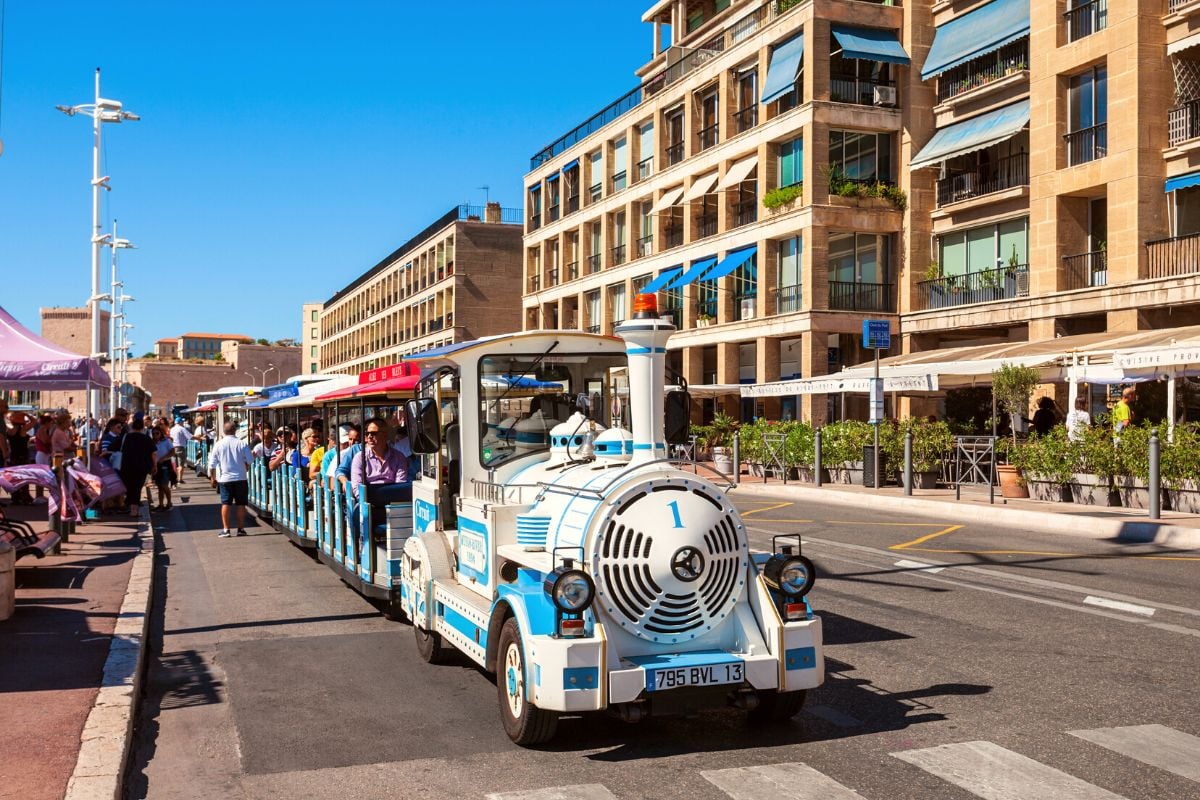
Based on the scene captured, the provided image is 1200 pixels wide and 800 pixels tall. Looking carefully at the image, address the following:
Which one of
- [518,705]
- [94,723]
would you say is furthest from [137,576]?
[518,705]

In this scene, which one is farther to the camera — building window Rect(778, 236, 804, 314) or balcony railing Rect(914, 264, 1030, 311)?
building window Rect(778, 236, 804, 314)

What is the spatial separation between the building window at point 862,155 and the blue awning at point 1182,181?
1099 centimetres

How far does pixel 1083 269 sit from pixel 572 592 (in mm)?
27864

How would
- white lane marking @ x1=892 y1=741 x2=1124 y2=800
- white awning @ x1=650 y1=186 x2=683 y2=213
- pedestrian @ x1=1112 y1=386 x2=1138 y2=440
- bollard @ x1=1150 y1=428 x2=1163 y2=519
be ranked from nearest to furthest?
white lane marking @ x1=892 y1=741 x2=1124 y2=800 < bollard @ x1=1150 y1=428 x2=1163 y2=519 < pedestrian @ x1=1112 y1=386 x2=1138 y2=440 < white awning @ x1=650 y1=186 x2=683 y2=213

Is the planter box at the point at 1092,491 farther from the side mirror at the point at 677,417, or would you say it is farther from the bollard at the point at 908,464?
the side mirror at the point at 677,417

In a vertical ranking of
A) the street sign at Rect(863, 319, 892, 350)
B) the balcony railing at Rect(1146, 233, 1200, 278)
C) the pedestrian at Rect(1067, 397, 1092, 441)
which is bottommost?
the pedestrian at Rect(1067, 397, 1092, 441)

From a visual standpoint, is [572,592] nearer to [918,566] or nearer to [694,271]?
[918,566]

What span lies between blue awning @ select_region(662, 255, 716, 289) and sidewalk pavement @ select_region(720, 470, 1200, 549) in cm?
1663

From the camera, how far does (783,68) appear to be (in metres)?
36.9

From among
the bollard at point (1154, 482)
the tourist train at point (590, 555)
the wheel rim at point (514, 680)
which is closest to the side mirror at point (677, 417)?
the tourist train at point (590, 555)

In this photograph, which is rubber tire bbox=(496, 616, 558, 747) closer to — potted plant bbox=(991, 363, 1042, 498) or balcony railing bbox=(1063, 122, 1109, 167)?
potted plant bbox=(991, 363, 1042, 498)

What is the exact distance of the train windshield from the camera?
7730mm

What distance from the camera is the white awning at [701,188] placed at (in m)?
41.6

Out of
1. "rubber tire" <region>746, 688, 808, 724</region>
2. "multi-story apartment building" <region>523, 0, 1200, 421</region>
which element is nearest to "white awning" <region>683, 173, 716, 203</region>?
"multi-story apartment building" <region>523, 0, 1200, 421</region>
